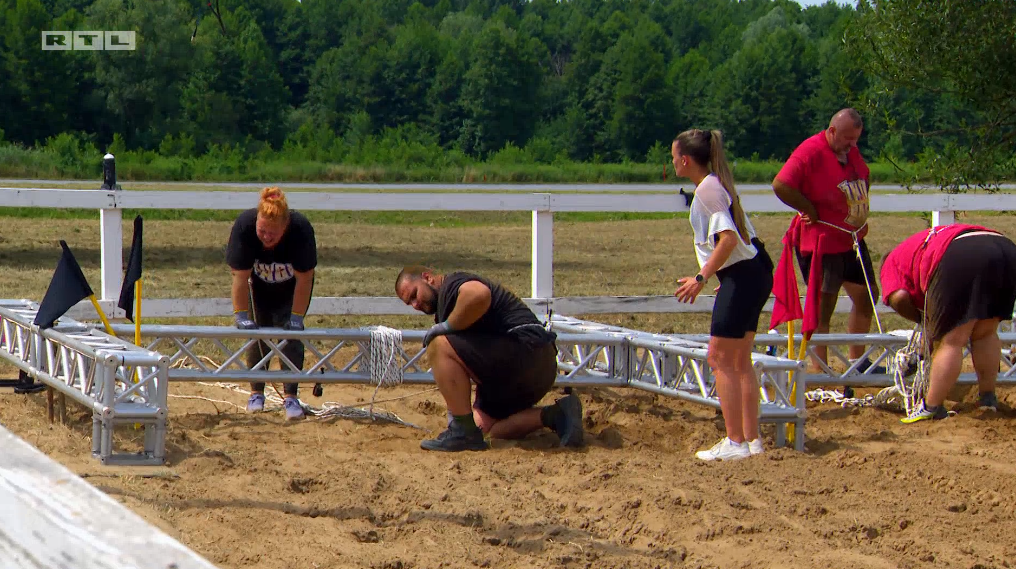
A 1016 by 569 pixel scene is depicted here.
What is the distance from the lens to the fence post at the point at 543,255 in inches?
363

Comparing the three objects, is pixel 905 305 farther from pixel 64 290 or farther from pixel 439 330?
pixel 64 290

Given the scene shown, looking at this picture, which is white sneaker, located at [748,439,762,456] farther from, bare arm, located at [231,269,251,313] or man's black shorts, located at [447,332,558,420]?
bare arm, located at [231,269,251,313]

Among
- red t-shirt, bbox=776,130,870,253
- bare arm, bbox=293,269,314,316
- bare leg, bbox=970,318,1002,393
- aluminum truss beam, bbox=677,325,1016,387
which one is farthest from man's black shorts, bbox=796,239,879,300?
bare arm, bbox=293,269,314,316

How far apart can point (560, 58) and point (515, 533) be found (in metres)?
96.9

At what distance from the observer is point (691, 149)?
5.66 metres

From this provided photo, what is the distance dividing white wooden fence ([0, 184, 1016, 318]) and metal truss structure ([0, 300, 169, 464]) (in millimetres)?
2116

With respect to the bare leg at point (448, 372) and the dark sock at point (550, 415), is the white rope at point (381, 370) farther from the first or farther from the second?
the dark sock at point (550, 415)

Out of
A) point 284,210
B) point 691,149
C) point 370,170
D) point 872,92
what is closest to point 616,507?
point 691,149

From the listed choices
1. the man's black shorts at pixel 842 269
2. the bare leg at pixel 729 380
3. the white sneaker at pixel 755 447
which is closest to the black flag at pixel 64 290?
the bare leg at pixel 729 380

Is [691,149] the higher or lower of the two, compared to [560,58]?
lower

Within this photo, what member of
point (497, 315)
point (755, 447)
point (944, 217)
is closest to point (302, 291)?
point (497, 315)

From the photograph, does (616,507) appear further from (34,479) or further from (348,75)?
(348,75)

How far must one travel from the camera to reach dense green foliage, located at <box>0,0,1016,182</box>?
40188 millimetres

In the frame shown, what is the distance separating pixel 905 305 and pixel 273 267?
388 cm
